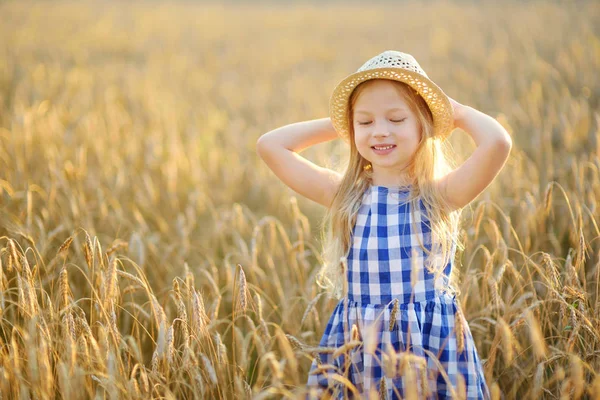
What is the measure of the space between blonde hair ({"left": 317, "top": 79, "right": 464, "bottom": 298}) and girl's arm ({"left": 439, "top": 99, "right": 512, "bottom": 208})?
5 centimetres

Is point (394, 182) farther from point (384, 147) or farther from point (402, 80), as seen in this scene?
point (402, 80)

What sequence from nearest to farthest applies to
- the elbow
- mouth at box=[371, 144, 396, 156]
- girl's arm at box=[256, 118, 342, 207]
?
the elbow → mouth at box=[371, 144, 396, 156] → girl's arm at box=[256, 118, 342, 207]

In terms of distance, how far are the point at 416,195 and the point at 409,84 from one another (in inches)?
14.3

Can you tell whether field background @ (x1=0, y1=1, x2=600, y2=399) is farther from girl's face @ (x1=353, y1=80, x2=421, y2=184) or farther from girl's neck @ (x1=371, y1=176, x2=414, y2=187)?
girl's face @ (x1=353, y1=80, x2=421, y2=184)

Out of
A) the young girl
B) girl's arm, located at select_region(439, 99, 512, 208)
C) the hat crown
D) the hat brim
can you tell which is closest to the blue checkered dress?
the young girl

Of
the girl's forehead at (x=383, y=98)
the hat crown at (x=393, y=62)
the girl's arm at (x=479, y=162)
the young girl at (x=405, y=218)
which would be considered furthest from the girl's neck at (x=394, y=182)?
the hat crown at (x=393, y=62)

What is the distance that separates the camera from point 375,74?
5.56ft

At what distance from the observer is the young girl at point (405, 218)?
1686mm

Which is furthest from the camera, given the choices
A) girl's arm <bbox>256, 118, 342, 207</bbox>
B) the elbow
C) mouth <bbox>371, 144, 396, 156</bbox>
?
girl's arm <bbox>256, 118, 342, 207</bbox>

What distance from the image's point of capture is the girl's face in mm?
1729

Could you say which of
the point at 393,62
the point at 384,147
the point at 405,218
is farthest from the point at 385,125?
the point at 405,218

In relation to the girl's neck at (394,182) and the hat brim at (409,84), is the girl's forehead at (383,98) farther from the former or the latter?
the girl's neck at (394,182)

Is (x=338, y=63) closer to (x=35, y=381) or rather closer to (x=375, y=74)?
(x=375, y=74)

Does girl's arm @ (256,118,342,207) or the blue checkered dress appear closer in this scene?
the blue checkered dress
